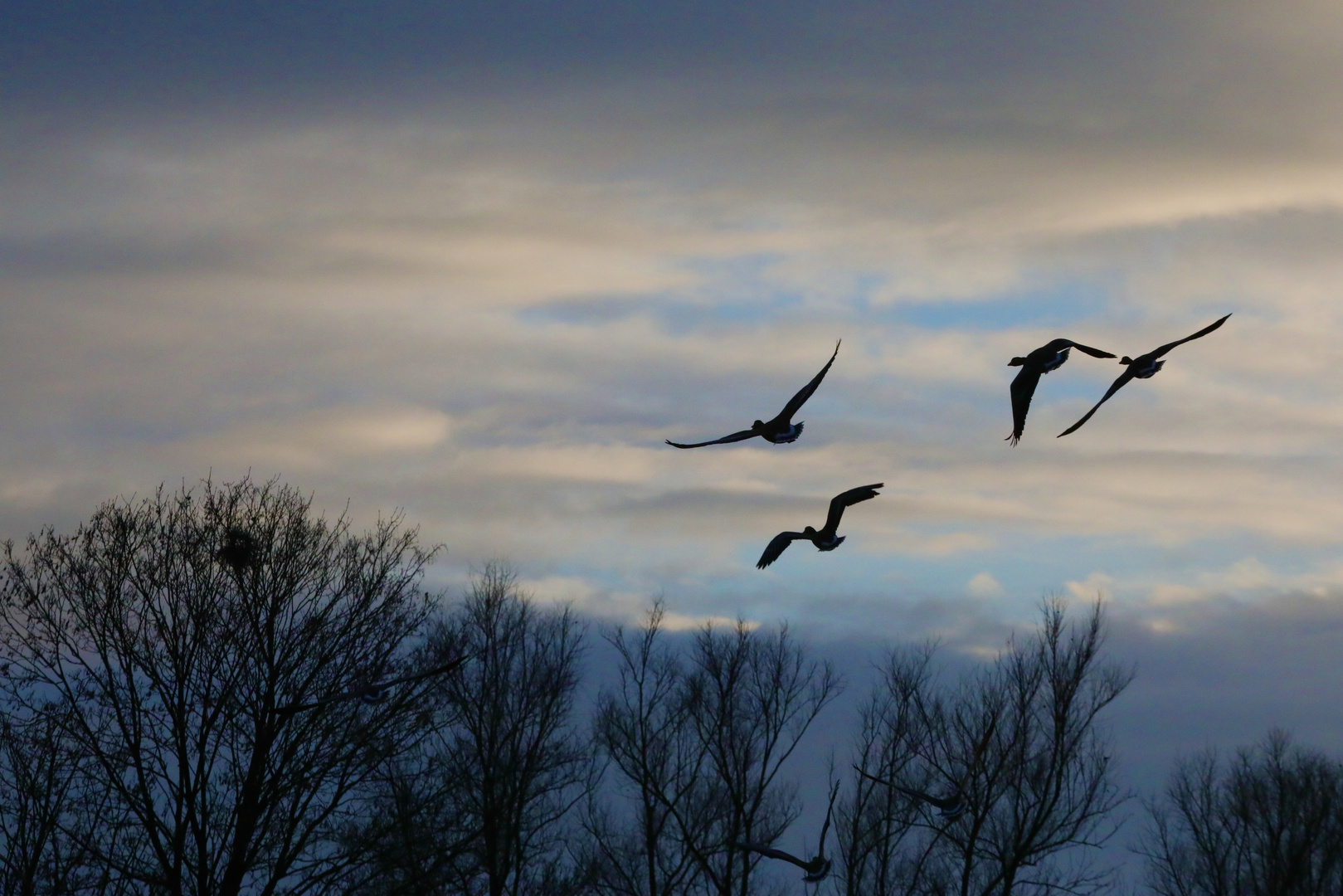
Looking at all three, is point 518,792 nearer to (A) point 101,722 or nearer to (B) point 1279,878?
(A) point 101,722

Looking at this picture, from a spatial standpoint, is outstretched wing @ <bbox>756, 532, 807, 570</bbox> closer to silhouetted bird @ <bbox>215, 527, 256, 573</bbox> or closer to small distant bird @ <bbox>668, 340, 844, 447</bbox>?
small distant bird @ <bbox>668, 340, 844, 447</bbox>

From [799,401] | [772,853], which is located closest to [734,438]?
[799,401]

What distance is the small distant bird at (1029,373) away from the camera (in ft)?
36.8

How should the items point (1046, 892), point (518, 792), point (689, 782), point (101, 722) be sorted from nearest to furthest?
1. point (101, 722)
2. point (518, 792)
3. point (1046, 892)
4. point (689, 782)

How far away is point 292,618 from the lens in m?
18.9

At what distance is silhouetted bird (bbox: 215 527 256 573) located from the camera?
18641 mm

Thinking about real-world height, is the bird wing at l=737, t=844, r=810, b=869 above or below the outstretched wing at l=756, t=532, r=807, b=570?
below

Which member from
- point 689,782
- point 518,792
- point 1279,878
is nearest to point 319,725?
point 518,792

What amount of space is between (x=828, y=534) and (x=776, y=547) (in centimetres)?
71

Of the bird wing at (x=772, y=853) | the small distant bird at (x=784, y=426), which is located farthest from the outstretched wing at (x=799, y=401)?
the bird wing at (x=772, y=853)

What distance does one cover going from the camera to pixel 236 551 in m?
18.6

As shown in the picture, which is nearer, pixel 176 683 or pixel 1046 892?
pixel 176 683

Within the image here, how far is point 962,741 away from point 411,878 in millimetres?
15903

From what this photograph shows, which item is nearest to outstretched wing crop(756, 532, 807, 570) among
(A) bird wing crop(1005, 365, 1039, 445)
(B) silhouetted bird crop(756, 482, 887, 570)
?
(B) silhouetted bird crop(756, 482, 887, 570)
